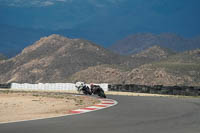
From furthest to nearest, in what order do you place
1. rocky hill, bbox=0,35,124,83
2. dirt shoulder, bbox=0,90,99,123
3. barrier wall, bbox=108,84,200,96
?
rocky hill, bbox=0,35,124,83
barrier wall, bbox=108,84,200,96
dirt shoulder, bbox=0,90,99,123

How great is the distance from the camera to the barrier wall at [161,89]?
1246 inches

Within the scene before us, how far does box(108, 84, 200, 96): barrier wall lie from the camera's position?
31641mm

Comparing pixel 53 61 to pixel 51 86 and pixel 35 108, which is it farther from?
pixel 35 108

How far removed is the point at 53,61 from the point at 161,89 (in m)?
83.1

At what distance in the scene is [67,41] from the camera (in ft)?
441

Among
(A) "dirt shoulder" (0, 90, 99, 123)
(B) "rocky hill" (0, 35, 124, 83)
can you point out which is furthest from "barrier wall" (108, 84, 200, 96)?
(B) "rocky hill" (0, 35, 124, 83)

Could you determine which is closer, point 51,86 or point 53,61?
point 51,86

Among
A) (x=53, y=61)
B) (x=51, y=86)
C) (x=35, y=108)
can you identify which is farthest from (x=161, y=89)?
(x=53, y=61)

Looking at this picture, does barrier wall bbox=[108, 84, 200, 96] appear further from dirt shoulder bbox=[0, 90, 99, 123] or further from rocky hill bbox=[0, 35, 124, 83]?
rocky hill bbox=[0, 35, 124, 83]

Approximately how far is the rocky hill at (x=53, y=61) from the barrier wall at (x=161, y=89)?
198ft

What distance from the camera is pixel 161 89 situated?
3506cm

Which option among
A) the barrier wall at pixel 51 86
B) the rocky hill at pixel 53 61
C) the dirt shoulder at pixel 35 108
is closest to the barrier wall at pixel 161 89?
the barrier wall at pixel 51 86

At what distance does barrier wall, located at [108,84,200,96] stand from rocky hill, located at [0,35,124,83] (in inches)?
2380

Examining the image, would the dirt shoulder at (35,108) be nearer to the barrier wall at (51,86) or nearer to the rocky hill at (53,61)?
the barrier wall at (51,86)
